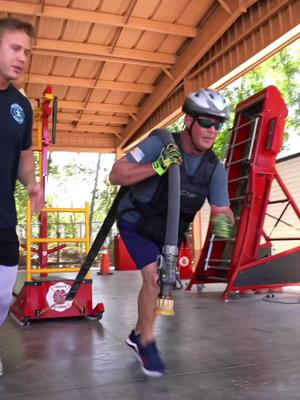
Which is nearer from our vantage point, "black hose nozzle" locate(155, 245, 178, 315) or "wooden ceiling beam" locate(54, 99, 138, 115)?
"black hose nozzle" locate(155, 245, 178, 315)

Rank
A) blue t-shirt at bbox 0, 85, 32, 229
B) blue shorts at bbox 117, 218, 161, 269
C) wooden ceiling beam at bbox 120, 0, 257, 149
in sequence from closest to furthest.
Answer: blue t-shirt at bbox 0, 85, 32, 229 < blue shorts at bbox 117, 218, 161, 269 < wooden ceiling beam at bbox 120, 0, 257, 149

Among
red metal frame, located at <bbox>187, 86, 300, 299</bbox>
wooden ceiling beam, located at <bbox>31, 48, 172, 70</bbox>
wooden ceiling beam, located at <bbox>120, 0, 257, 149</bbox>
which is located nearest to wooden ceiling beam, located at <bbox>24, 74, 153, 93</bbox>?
wooden ceiling beam, located at <bbox>120, 0, 257, 149</bbox>

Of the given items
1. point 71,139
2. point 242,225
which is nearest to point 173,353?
point 242,225

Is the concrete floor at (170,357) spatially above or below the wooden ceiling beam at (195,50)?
below

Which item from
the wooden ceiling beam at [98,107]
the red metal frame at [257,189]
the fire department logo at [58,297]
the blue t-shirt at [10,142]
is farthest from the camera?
the wooden ceiling beam at [98,107]

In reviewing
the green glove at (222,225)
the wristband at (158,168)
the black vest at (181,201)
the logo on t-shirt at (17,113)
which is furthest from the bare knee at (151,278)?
the logo on t-shirt at (17,113)

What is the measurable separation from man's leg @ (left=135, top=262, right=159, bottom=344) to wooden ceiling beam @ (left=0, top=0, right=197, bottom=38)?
7318 mm

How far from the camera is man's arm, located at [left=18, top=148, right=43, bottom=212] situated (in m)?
2.25

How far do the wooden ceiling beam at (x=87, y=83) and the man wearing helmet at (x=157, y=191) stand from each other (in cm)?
985

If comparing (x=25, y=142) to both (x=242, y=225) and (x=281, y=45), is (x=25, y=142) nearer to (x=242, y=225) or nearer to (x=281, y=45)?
(x=242, y=225)

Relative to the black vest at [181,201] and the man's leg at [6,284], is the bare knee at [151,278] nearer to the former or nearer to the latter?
the black vest at [181,201]

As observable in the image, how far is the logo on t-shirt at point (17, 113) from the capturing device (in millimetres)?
2134

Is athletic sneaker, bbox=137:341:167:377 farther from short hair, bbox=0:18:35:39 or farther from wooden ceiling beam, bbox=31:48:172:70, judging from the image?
wooden ceiling beam, bbox=31:48:172:70

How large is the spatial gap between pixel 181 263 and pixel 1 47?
7.17 meters
